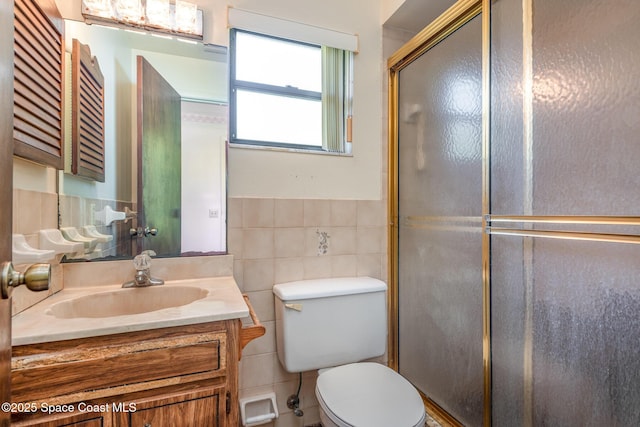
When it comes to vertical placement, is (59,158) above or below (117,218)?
above

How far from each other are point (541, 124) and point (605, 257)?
445mm

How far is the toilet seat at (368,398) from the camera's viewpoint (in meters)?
1.07

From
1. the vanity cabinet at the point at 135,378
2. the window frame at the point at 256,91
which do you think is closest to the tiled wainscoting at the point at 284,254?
the window frame at the point at 256,91

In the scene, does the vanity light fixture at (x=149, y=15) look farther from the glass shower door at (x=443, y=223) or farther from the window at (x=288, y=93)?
the glass shower door at (x=443, y=223)

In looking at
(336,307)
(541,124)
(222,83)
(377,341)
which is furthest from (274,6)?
(377,341)

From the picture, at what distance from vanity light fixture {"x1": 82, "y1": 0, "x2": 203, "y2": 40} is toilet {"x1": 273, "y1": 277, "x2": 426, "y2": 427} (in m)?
1.26

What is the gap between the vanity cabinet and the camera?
81 centimetres

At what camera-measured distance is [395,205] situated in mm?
1814

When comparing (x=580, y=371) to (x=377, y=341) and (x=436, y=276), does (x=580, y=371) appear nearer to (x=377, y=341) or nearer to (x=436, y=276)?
(x=436, y=276)

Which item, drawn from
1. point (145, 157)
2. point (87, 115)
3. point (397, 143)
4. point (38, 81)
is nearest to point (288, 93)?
point (397, 143)

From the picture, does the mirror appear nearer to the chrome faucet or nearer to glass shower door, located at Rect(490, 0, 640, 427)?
the chrome faucet

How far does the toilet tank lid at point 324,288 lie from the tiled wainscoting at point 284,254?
71mm

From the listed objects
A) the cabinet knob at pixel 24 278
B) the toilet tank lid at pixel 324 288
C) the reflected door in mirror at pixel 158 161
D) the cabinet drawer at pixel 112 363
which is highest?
the reflected door in mirror at pixel 158 161

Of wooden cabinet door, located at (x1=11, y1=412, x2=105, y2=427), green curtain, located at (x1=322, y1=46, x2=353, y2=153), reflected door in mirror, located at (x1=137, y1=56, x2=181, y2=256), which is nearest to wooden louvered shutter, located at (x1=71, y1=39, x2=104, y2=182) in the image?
reflected door in mirror, located at (x1=137, y1=56, x2=181, y2=256)
